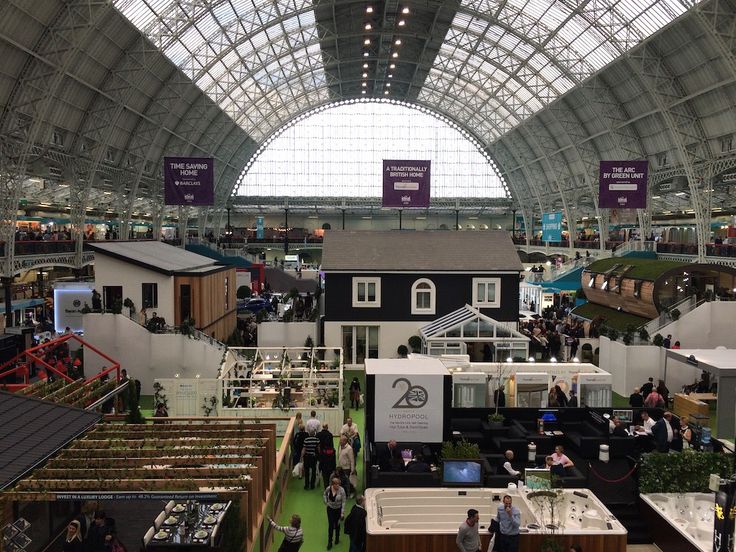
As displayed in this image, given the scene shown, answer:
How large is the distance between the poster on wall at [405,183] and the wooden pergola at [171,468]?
67.1ft

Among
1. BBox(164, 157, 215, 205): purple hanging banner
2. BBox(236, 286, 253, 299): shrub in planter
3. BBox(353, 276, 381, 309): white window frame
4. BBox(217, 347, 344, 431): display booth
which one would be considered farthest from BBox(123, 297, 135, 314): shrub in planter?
BBox(236, 286, 253, 299): shrub in planter

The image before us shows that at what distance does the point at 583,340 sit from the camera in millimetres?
24719

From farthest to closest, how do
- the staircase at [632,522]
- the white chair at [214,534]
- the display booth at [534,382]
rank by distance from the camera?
the display booth at [534,382] < the staircase at [632,522] < the white chair at [214,534]

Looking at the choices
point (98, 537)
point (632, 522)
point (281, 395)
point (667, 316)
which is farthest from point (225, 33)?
point (632, 522)

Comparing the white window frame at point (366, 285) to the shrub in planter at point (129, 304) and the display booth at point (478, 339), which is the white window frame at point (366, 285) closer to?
the display booth at point (478, 339)

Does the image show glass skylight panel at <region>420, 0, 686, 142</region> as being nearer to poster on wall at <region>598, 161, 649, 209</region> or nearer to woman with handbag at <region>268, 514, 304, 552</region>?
poster on wall at <region>598, 161, 649, 209</region>

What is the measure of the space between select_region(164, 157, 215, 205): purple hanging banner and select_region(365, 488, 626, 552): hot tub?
20.7m

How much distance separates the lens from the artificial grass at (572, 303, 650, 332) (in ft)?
82.5

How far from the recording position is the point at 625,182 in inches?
1113

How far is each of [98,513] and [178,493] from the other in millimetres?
1553

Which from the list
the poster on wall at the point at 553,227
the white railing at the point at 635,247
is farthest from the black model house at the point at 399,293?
the white railing at the point at 635,247

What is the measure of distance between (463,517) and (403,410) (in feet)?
10.5

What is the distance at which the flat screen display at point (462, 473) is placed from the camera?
11117mm

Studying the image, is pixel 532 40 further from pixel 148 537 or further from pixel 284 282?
pixel 148 537
